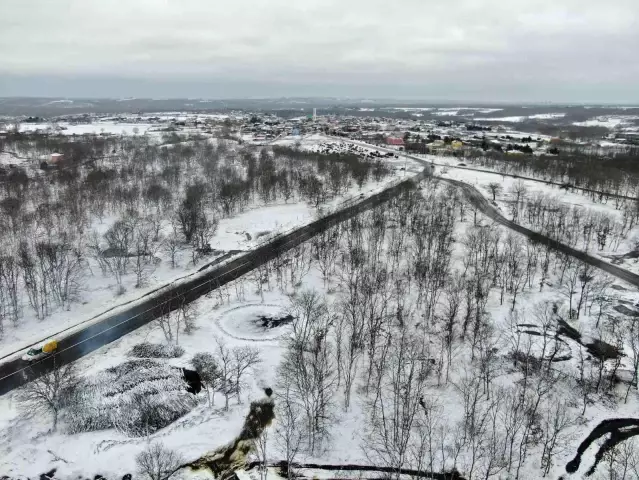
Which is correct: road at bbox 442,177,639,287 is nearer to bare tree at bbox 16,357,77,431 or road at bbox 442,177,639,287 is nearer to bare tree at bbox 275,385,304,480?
bare tree at bbox 275,385,304,480

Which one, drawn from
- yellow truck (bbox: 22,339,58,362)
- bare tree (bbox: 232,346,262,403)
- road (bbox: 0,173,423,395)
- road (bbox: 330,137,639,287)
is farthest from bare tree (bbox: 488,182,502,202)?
yellow truck (bbox: 22,339,58,362)

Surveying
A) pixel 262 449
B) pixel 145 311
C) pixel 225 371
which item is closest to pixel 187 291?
pixel 145 311

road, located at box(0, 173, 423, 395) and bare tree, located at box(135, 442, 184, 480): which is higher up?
road, located at box(0, 173, 423, 395)

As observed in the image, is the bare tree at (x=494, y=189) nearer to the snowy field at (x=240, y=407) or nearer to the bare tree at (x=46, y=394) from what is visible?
the snowy field at (x=240, y=407)

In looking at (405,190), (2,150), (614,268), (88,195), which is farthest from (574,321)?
(2,150)

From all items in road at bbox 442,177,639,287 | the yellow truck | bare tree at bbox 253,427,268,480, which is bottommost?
bare tree at bbox 253,427,268,480
